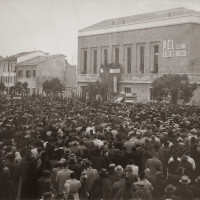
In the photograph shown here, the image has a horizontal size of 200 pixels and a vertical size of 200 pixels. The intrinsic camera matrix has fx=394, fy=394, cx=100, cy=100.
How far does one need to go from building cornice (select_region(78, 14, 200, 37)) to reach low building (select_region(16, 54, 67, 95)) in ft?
18.2

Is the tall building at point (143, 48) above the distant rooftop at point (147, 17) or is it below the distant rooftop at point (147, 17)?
below

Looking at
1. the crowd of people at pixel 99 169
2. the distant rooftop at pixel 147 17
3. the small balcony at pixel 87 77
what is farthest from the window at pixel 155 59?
the crowd of people at pixel 99 169

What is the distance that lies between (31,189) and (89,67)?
142 feet

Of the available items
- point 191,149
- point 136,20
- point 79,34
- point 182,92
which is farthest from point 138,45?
point 191,149

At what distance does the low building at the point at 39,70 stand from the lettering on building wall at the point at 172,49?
1863 centimetres

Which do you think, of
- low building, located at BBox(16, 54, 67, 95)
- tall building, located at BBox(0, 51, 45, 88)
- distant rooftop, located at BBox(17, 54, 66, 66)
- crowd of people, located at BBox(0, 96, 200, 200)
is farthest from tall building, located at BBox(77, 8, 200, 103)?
crowd of people, located at BBox(0, 96, 200, 200)

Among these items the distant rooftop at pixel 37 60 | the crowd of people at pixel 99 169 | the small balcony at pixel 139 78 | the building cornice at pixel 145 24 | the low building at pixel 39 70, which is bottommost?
the crowd of people at pixel 99 169

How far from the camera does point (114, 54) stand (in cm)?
4741

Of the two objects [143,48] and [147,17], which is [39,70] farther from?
[147,17]

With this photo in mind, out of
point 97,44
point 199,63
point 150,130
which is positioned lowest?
point 150,130

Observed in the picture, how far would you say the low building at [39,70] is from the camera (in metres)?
53.1

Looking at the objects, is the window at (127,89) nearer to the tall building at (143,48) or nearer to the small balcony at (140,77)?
the tall building at (143,48)

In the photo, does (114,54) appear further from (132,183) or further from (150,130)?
(132,183)

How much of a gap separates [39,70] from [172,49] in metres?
20.6
